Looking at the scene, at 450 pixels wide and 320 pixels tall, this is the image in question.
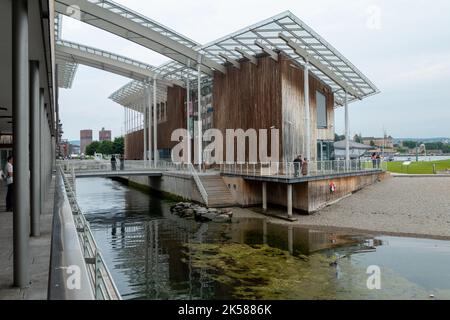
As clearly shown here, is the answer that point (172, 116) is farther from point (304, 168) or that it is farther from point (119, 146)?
point (119, 146)

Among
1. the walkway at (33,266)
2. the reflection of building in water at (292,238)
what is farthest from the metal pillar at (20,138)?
the reflection of building in water at (292,238)

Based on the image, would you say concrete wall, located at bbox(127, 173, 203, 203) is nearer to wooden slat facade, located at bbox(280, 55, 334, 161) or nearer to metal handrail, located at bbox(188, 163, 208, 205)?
metal handrail, located at bbox(188, 163, 208, 205)

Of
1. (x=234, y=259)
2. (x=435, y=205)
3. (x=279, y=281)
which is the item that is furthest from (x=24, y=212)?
(x=435, y=205)

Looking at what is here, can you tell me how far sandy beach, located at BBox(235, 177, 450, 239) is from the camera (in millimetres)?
17562

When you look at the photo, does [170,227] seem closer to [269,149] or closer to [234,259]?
[234,259]

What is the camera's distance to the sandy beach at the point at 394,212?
17562mm

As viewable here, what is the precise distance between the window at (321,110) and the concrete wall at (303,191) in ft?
16.6

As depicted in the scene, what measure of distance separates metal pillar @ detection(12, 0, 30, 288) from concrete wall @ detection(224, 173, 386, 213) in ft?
60.0

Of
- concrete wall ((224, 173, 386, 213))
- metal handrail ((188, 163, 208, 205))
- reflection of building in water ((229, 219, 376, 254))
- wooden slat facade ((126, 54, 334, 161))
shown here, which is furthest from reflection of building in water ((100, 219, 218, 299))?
wooden slat facade ((126, 54, 334, 161))

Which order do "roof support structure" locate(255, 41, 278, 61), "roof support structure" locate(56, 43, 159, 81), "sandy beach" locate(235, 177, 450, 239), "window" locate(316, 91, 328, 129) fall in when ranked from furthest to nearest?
"roof support structure" locate(56, 43, 159, 81)
"window" locate(316, 91, 328, 129)
"roof support structure" locate(255, 41, 278, 61)
"sandy beach" locate(235, 177, 450, 239)

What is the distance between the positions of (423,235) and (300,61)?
14104mm

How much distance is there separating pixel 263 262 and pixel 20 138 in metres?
10.1

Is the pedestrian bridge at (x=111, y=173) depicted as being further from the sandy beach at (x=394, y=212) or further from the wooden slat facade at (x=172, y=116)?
the sandy beach at (x=394, y=212)

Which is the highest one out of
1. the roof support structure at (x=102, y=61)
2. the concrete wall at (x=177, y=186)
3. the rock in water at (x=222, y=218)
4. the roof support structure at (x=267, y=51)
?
the roof support structure at (x=102, y=61)
